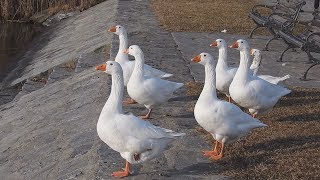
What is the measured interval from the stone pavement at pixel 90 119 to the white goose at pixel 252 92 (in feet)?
2.28

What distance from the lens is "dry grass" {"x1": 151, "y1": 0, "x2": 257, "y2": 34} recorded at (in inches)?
621

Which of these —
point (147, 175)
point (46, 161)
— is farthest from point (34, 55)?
point (147, 175)

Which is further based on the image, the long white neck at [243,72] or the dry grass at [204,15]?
the dry grass at [204,15]

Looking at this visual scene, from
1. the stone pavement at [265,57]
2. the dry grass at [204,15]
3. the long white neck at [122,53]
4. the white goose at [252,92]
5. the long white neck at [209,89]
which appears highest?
the long white neck at [209,89]

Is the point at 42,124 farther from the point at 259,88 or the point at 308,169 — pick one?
the point at 308,169

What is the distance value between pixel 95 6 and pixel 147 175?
58.1ft

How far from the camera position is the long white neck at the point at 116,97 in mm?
6148

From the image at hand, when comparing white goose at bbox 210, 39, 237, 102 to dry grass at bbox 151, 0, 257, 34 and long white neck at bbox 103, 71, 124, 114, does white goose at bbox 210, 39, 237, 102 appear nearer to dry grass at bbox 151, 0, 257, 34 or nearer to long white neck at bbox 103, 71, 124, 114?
long white neck at bbox 103, 71, 124, 114

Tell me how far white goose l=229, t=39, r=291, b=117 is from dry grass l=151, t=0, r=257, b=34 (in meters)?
7.57

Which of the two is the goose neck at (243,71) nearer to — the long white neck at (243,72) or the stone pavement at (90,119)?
the long white neck at (243,72)

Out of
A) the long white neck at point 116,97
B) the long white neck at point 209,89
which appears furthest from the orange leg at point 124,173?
the long white neck at point 209,89

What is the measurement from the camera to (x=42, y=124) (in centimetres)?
949

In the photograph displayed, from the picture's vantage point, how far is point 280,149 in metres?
6.89

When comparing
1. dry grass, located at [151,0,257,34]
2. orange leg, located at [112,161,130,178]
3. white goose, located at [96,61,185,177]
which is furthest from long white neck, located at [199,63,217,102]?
dry grass, located at [151,0,257,34]
